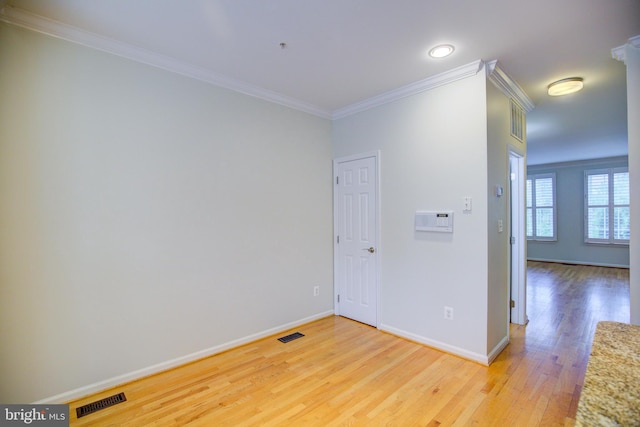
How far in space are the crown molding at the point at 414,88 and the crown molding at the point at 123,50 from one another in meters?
0.82

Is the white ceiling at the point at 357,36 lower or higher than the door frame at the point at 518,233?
higher

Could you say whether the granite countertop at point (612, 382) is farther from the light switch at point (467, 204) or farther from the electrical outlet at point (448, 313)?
the electrical outlet at point (448, 313)

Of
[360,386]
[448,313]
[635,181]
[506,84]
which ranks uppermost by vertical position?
[506,84]

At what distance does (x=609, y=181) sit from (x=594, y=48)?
6.84 metres

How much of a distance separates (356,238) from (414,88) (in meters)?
1.82

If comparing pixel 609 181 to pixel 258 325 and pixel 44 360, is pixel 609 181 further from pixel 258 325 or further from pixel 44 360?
pixel 44 360

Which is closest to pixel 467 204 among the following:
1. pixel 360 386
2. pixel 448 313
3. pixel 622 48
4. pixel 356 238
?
pixel 448 313

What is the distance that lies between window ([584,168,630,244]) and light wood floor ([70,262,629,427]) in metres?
5.53

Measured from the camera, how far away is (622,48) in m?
2.37

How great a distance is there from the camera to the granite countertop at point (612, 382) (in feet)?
2.40

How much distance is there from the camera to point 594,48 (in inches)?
95.5

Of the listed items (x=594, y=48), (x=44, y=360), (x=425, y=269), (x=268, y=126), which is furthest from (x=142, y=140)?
(x=594, y=48)

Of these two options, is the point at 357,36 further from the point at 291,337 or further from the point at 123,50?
the point at 291,337

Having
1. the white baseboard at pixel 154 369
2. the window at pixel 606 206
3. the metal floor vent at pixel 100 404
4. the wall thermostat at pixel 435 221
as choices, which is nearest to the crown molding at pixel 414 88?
the wall thermostat at pixel 435 221
